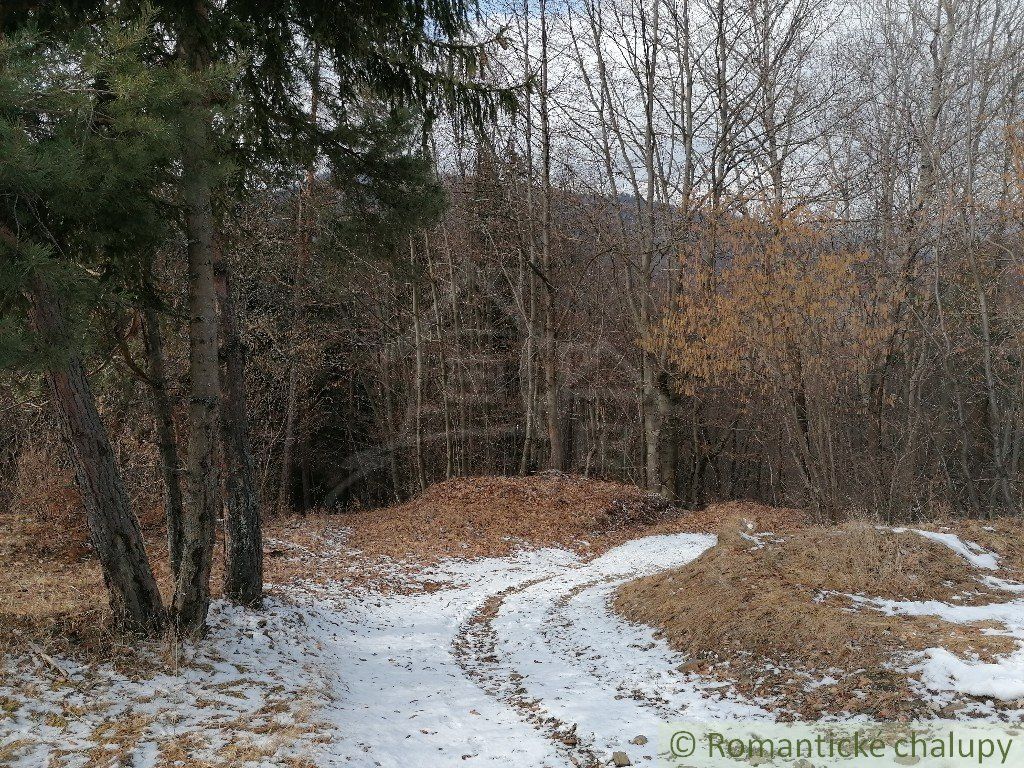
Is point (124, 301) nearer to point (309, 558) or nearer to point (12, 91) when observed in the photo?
point (12, 91)

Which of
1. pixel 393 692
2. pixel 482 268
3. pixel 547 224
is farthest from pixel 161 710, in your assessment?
pixel 482 268

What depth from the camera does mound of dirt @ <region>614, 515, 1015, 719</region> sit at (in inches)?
184

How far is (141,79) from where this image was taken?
407cm

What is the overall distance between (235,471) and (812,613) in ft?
17.3

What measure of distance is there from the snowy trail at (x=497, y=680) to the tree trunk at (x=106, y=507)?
1628 millimetres

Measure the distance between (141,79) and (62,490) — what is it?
8277 millimetres

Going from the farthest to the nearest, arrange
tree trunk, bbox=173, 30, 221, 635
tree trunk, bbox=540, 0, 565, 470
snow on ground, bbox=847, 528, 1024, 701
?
tree trunk, bbox=540, 0, 565, 470
tree trunk, bbox=173, 30, 221, 635
snow on ground, bbox=847, 528, 1024, 701

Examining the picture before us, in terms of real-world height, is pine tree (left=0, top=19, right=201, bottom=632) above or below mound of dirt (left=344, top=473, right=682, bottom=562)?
above

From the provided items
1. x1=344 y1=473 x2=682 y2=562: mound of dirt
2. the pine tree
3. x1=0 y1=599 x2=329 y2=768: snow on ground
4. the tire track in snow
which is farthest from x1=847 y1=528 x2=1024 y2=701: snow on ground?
x1=344 y1=473 x2=682 y2=562: mound of dirt

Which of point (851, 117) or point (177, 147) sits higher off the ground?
point (851, 117)

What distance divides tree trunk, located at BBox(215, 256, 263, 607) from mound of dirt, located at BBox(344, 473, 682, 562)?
15.2 ft

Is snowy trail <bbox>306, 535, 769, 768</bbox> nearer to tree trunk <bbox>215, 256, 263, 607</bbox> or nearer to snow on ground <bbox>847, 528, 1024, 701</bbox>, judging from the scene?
tree trunk <bbox>215, 256, 263, 607</bbox>

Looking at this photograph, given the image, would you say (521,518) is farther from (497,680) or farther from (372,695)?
(372,695)

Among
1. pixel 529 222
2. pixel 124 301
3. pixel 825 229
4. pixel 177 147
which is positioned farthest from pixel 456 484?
pixel 177 147
